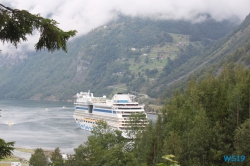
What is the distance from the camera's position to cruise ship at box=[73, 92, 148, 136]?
62.5m

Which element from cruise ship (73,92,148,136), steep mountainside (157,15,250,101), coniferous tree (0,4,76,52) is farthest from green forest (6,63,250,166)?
steep mountainside (157,15,250,101)

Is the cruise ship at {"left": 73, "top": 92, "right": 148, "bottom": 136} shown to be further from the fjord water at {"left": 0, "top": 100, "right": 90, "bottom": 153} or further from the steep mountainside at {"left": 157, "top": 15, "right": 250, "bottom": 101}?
the steep mountainside at {"left": 157, "top": 15, "right": 250, "bottom": 101}

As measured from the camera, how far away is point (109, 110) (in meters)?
66.2

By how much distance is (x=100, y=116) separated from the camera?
69.9m

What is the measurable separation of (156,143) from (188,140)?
3.29 meters

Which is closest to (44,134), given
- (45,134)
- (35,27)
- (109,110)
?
(45,134)

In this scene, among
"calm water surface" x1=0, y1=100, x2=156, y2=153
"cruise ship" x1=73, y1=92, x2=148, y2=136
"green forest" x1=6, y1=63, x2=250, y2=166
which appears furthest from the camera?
"cruise ship" x1=73, y1=92, x2=148, y2=136

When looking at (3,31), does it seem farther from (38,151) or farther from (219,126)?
(38,151)

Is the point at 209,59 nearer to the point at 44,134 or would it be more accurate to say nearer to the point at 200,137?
the point at 44,134

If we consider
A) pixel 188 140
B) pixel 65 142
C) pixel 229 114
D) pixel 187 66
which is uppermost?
pixel 187 66

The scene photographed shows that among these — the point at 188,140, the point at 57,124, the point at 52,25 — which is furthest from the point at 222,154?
the point at 57,124

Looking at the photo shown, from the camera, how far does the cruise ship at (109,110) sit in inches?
2462

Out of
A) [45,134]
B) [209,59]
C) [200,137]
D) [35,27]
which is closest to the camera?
[35,27]

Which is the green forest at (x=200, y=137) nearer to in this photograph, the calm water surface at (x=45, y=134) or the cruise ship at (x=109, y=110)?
the calm water surface at (x=45, y=134)
